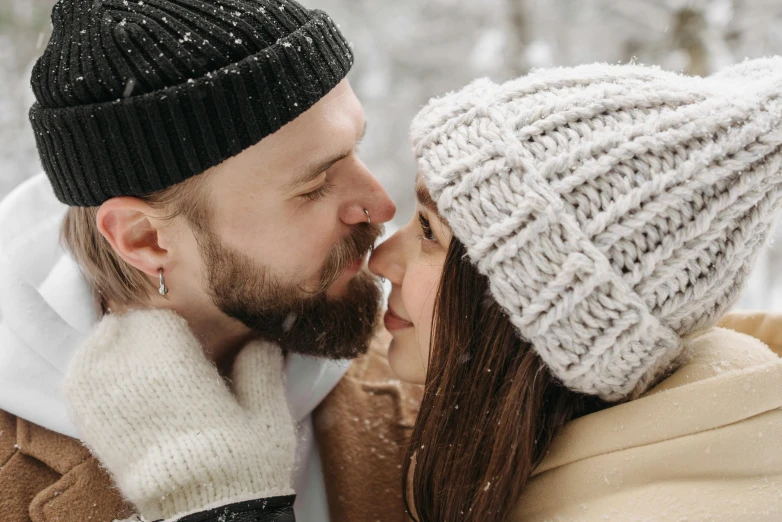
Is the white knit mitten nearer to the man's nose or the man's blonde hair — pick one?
the man's blonde hair

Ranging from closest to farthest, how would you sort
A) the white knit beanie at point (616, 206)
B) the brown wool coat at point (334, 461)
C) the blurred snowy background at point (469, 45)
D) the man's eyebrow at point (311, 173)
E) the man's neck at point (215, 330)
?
the white knit beanie at point (616, 206), the brown wool coat at point (334, 461), the man's eyebrow at point (311, 173), the man's neck at point (215, 330), the blurred snowy background at point (469, 45)

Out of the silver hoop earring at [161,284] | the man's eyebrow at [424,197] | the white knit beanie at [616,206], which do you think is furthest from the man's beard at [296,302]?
the white knit beanie at [616,206]

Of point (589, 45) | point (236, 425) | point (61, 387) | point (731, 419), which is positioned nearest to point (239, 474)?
point (236, 425)

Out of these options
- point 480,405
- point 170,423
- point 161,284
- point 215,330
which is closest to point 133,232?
point 161,284

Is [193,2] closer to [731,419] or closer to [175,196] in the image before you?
[175,196]

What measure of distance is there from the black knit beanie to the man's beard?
308 millimetres

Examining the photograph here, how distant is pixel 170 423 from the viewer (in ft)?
5.47

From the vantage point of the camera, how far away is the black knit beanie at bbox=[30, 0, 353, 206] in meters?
1.59

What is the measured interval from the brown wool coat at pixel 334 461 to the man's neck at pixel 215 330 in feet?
1.19

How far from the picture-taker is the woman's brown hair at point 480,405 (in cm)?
157

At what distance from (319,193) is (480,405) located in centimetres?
78

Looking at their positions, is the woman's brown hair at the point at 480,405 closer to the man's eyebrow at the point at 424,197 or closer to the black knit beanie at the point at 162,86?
the man's eyebrow at the point at 424,197

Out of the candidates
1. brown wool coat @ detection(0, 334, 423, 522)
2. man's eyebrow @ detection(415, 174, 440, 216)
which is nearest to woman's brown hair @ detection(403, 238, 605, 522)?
man's eyebrow @ detection(415, 174, 440, 216)

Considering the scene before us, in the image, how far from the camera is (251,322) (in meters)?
2.05
